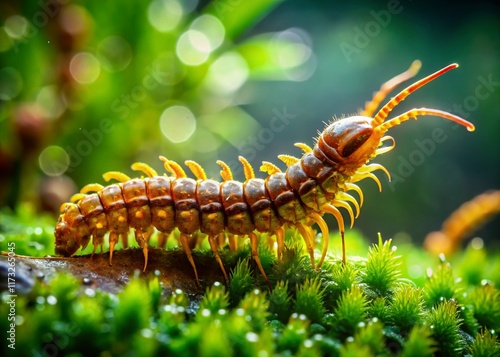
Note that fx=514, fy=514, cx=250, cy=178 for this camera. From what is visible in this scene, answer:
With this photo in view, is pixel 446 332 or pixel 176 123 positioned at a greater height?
pixel 176 123

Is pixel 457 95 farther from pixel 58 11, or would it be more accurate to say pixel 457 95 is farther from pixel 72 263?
pixel 72 263

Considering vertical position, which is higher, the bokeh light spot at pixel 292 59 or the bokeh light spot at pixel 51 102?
the bokeh light spot at pixel 292 59

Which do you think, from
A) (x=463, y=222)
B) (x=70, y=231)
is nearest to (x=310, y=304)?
(x=70, y=231)

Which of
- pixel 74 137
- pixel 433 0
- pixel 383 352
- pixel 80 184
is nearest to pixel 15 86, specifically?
pixel 74 137

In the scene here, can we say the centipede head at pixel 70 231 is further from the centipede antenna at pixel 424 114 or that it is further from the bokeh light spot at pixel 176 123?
the bokeh light spot at pixel 176 123

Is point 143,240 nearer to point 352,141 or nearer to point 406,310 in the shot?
point 352,141

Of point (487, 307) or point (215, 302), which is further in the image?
point (487, 307)

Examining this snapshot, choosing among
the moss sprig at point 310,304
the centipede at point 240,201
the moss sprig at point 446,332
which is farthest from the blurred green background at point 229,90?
the moss sprig at point 446,332

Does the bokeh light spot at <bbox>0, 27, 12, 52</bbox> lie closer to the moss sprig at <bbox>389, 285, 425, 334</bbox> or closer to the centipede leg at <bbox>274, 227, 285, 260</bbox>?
the centipede leg at <bbox>274, 227, 285, 260</bbox>
